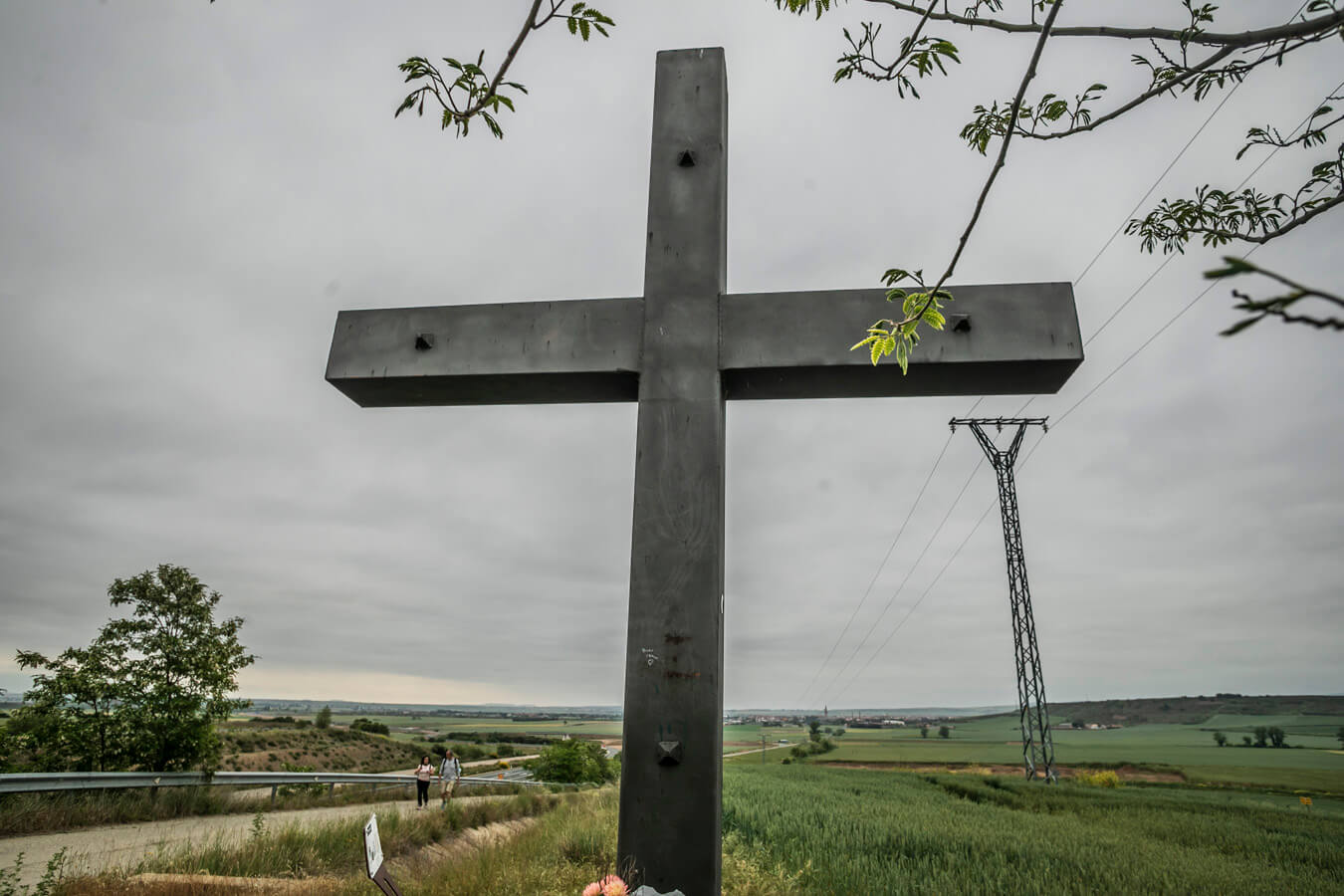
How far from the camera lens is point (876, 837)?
7.25 metres

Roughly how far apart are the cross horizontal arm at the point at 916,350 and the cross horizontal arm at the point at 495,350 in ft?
1.81

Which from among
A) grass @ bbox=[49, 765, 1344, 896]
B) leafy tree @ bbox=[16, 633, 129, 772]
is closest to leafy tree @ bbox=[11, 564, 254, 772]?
leafy tree @ bbox=[16, 633, 129, 772]

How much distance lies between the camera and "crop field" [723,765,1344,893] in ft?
17.0

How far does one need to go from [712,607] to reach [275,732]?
143 feet

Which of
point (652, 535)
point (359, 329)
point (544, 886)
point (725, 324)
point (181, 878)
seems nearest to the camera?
point (652, 535)

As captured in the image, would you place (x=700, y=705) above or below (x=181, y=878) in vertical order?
above

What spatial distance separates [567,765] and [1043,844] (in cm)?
3963

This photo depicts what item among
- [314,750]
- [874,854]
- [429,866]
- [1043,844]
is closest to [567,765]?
[314,750]

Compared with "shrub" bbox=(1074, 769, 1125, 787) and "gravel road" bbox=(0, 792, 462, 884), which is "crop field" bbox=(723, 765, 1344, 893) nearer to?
"gravel road" bbox=(0, 792, 462, 884)

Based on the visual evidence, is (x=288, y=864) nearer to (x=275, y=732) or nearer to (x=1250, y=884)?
(x=1250, y=884)

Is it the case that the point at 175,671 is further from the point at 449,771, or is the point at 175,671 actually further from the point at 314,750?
the point at 314,750

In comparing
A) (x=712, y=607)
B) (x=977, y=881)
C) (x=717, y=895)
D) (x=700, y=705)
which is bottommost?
(x=977, y=881)

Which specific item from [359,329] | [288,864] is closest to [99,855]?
[288,864]

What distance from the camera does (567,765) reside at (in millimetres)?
42438
